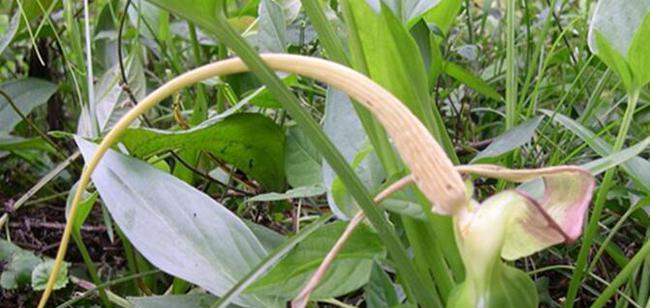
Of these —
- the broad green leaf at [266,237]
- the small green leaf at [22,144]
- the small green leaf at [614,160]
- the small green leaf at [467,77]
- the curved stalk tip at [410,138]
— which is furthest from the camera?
the small green leaf at [22,144]

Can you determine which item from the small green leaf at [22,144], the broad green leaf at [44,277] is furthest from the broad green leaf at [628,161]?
the small green leaf at [22,144]

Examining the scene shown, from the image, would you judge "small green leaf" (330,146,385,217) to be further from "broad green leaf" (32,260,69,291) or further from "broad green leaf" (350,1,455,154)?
"broad green leaf" (32,260,69,291)

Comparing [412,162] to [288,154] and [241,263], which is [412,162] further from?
[288,154]

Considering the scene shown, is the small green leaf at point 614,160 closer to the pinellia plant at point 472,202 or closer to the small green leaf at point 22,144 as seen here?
the pinellia plant at point 472,202

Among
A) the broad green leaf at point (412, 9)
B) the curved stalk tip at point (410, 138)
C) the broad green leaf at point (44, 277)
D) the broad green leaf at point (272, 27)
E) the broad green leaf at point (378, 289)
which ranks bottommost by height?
the broad green leaf at point (378, 289)

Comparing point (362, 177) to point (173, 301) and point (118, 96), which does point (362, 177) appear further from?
point (118, 96)

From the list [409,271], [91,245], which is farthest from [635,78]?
[91,245]

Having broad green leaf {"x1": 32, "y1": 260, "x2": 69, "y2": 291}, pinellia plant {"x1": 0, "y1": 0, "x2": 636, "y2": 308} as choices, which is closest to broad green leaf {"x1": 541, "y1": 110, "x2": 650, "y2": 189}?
pinellia plant {"x1": 0, "y1": 0, "x2": 636, "y2": 308}
